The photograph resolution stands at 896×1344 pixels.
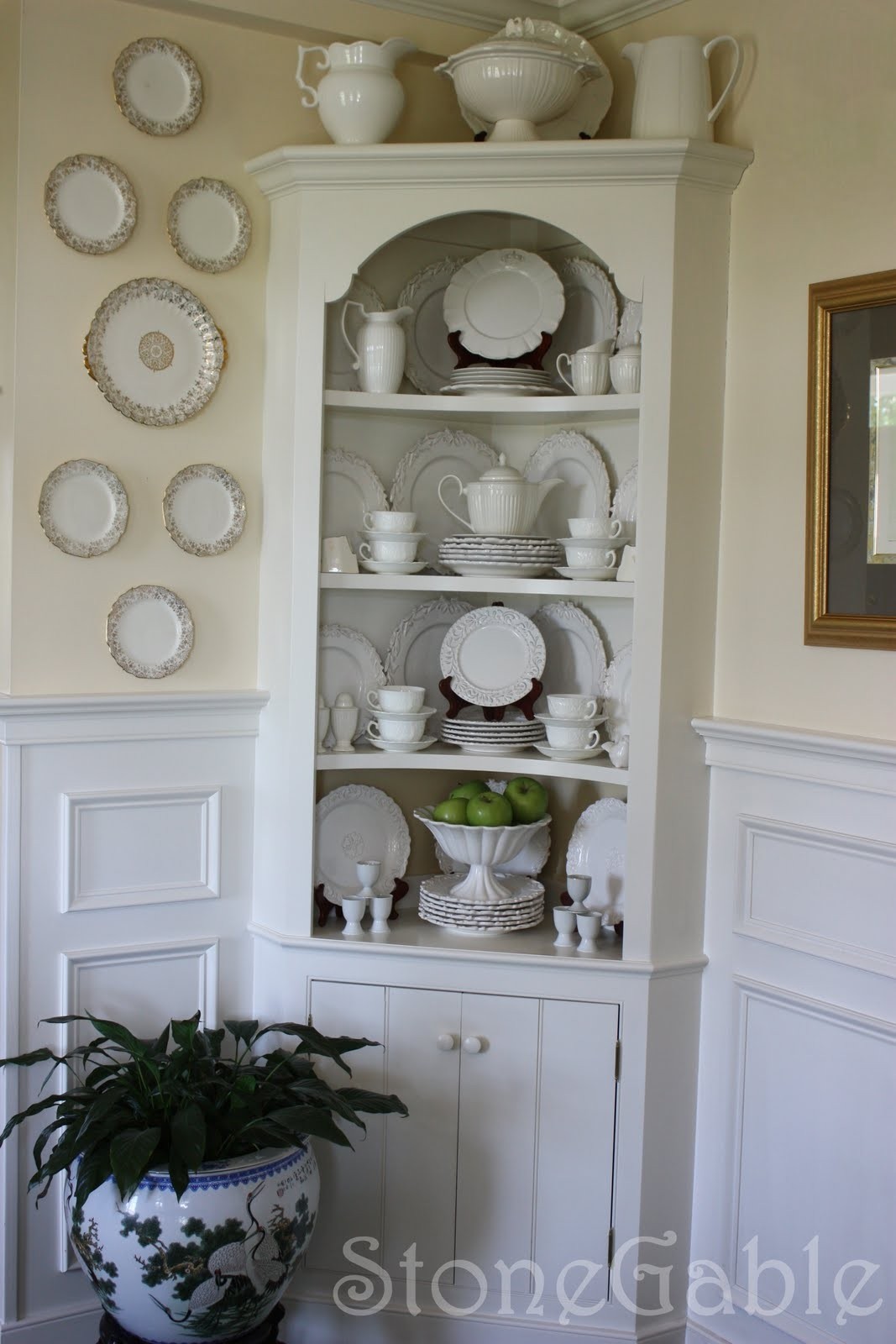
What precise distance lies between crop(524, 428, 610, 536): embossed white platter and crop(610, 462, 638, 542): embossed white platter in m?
0.03

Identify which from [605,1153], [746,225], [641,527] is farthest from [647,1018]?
[746,225]

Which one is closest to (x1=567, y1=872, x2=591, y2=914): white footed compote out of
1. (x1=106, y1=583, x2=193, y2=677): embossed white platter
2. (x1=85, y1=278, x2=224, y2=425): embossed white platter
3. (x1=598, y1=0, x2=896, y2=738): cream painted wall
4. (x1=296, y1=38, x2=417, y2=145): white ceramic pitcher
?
(x1=598, y1=0, x2=896, y2=738): cream painted wall

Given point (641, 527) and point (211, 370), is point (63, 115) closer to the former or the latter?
point (211, 370)

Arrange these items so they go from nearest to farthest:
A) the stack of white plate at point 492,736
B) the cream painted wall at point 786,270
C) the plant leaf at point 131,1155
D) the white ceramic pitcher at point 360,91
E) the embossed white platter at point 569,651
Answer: the plant leaf at point 131,1155 < the cream painted wall at point 786,270 < the white ceramic pitcher at point 360,91 < the stack of white plate at point 492,736 < the embossed white platter at point 569,651

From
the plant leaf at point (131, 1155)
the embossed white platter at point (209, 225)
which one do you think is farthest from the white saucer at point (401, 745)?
the embossed white platter at point (209, 225)

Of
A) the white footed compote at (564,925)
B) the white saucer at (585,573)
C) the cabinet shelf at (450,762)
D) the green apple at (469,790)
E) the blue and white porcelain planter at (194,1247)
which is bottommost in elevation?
the blue and white porcelain planter at (194,1247)

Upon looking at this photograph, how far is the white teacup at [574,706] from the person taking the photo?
8.78ft

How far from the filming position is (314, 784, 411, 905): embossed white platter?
112 inches

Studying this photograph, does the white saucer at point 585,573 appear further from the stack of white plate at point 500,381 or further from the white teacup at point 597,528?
the stack of white plate at point 500,381

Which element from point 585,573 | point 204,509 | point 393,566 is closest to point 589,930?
point 585,573

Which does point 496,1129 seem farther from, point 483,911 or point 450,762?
point 450,762

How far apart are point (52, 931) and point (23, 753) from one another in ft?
1.16

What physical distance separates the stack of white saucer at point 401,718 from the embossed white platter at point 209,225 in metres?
0.92

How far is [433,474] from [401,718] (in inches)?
22.2
